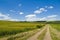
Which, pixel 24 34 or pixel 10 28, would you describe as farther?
pixel 10 28

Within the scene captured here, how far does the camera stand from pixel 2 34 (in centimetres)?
2895

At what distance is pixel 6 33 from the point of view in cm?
3067

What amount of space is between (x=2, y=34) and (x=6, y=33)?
1781mm

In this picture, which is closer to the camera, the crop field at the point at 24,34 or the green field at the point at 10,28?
the crop field at the point at 24,34

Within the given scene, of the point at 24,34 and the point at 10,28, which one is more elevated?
the point at 10,28

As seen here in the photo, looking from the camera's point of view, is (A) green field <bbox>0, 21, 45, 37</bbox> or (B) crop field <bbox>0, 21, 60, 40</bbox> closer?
(B) crop field <bbox>0, 21, 60, 40</bbox>
